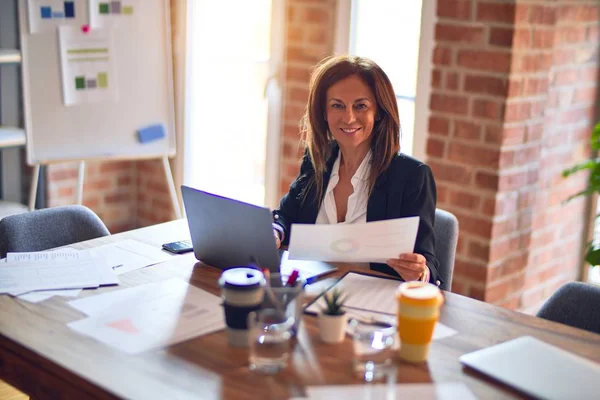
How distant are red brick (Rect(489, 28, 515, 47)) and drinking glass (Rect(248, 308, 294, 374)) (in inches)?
65.6

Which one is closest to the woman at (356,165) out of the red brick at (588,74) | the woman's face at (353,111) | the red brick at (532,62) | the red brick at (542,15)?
the woman's face at (353,111)

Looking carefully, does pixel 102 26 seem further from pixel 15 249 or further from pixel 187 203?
pixel 187 203

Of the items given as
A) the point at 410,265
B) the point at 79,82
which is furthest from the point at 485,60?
the point at 79,82

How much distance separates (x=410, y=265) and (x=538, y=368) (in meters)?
0.51

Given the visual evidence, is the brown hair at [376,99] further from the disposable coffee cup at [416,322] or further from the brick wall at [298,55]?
the brick wall at [298,55]

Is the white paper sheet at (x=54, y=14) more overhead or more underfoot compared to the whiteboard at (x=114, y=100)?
more overhead

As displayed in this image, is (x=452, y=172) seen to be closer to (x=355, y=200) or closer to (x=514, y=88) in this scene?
(x=514, y=88)

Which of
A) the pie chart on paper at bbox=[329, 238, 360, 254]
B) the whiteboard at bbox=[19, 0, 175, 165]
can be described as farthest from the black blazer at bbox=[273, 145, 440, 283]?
the whiteboard at bbox=[19, 0, 175, 165]

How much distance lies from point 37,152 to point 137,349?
6.36ft

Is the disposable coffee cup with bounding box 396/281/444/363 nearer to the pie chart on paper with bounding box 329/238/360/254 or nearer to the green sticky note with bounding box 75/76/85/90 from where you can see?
the pie chart on paper with bounding box 329/238/360/254

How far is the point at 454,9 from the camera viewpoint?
2.87 meters

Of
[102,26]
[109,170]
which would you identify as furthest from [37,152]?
[109,170]

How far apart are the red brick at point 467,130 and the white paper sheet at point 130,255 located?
1.29 metres

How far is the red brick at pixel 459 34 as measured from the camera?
9.28ft
